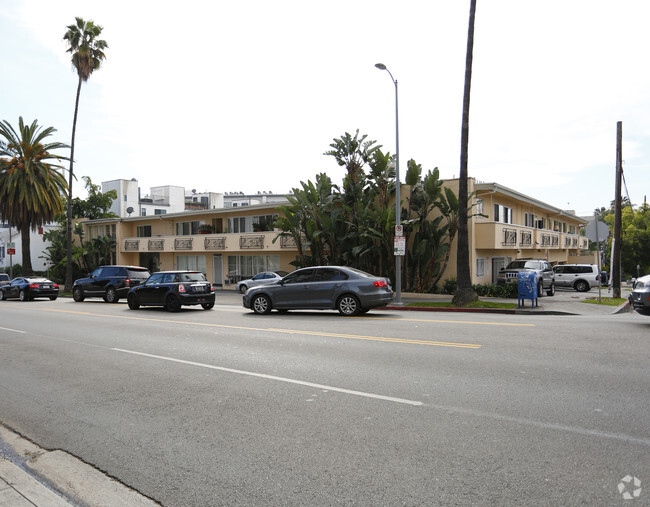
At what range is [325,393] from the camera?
6.60 m

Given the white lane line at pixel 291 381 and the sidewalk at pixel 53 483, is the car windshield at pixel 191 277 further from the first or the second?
the sidewalk at pixel 53 483

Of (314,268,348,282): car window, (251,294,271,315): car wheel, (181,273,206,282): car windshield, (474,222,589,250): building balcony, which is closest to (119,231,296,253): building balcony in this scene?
(181,273,206,282): car windshield

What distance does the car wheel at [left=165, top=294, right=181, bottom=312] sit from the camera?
61.1 feet

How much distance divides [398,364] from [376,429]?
2972 millimetres

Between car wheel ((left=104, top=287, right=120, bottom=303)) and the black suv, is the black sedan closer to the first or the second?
the black suv

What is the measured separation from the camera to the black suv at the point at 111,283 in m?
25.4

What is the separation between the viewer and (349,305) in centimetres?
1532

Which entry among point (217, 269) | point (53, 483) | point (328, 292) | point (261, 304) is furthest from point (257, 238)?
point (53, 483)

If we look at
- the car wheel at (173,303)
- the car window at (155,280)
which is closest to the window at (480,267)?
the car wheel at (173,303)

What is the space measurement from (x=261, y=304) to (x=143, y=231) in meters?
29.0

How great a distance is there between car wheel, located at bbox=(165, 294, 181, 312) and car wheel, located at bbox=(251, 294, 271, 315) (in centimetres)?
339

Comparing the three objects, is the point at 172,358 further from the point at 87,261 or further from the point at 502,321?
the point at 87,261

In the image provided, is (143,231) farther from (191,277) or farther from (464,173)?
(464,173)

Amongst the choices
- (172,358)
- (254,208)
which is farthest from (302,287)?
(254,208)
